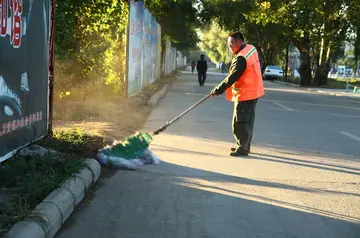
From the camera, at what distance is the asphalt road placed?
4.26 m

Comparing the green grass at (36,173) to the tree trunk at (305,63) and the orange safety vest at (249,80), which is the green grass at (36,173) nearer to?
the orange safety vest at (249,80)

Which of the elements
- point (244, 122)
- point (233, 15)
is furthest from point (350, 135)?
point (233, 15)

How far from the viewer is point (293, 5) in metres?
30.0

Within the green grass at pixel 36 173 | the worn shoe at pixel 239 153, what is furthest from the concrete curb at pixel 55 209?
the worn shoe at pixel 239 153

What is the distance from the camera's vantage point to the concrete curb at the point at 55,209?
3.58 metres

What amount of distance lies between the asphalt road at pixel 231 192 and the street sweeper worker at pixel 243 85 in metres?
0.39

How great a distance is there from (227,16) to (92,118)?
24.8 m

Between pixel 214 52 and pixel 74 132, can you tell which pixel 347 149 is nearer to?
pixel 74 132

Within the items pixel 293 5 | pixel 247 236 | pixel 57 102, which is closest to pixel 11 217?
pixel 247 236

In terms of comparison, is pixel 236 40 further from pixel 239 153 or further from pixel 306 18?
pixel 306 18

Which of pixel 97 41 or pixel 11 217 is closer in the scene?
pixel 11 217

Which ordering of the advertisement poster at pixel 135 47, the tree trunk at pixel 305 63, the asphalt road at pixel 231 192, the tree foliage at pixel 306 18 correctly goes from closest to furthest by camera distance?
the asphalt road at pixel 231 192 < the advertisement poster at pixel 135 47 < the tree foliage at pixel 306 18 < the tree trunk at pixel 305 63

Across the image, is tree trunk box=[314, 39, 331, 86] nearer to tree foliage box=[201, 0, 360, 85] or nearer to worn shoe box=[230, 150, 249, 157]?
tree foliage box=[201, 0, 360, 85]

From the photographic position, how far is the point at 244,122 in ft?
24.0
